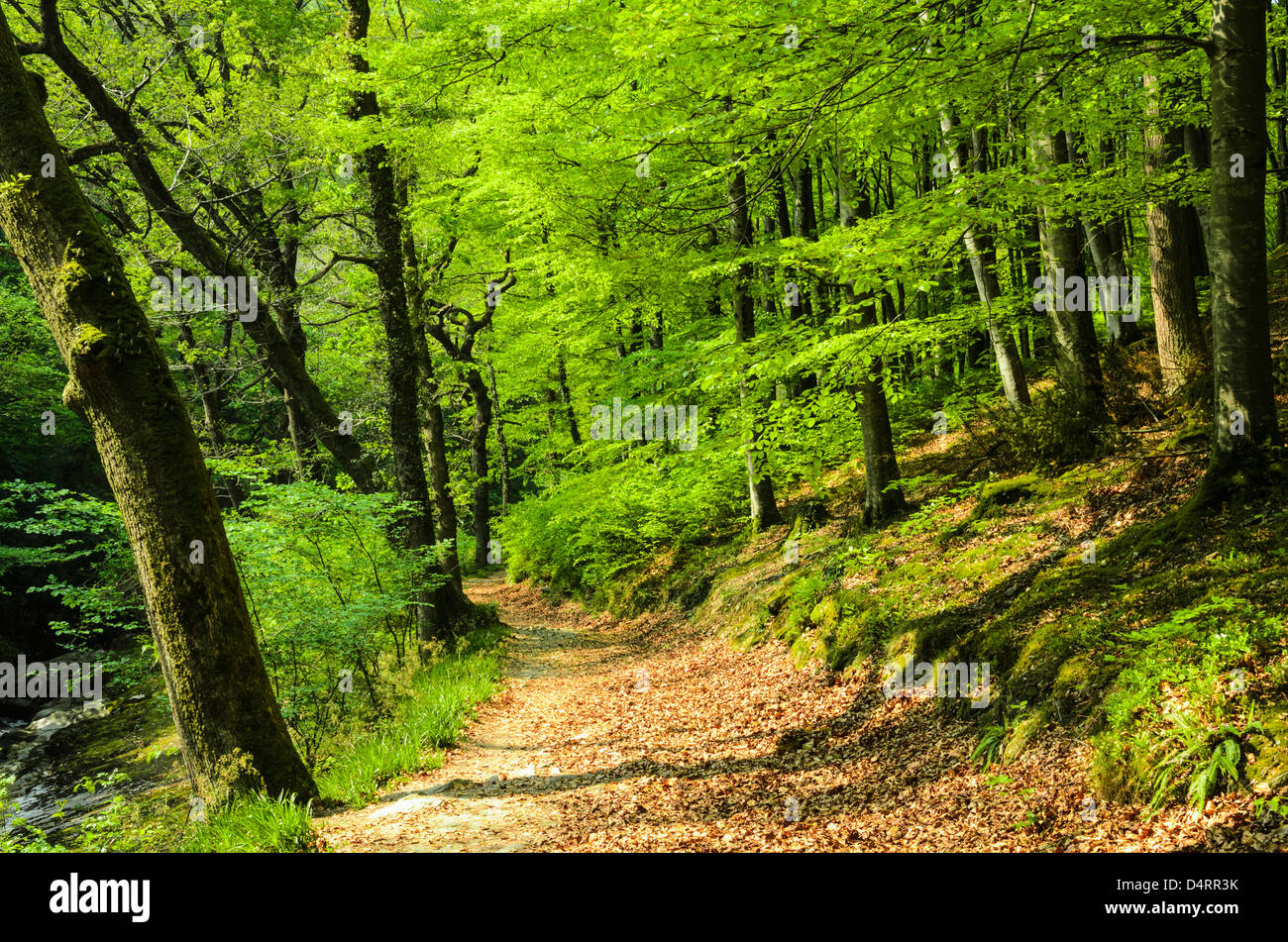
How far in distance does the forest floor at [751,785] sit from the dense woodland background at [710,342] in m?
0.28

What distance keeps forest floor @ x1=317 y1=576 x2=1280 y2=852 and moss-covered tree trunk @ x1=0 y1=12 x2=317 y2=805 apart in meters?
1.03

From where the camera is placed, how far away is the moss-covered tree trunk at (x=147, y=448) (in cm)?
505

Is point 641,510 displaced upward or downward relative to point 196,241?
downward

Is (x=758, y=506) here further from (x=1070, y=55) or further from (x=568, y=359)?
(x=568, y=359)

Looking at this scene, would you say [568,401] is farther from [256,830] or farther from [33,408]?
[256,830]

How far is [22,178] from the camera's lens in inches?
194

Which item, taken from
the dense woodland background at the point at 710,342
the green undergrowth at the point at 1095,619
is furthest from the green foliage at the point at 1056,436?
the green undergrowth at the point at 1095,619

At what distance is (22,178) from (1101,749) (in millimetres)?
7556

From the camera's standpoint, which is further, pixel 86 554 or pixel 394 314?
pixel 86 554

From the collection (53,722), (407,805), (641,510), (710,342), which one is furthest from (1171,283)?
(53,722)

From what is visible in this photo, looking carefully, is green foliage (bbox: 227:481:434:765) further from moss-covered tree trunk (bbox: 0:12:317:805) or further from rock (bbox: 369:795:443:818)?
moss-covered tree trunk (bbox: 0:12:317:805)

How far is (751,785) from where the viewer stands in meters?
5.63

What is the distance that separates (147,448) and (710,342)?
24.7 ft

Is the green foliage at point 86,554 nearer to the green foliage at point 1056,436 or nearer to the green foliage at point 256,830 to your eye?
the green foliage at point 256,830
